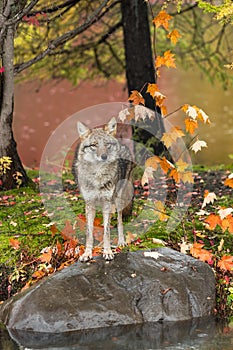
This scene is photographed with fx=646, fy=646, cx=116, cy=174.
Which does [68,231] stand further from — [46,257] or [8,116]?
[8,116]

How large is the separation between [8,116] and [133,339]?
5.57 m

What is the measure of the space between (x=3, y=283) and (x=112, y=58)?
9.11 m

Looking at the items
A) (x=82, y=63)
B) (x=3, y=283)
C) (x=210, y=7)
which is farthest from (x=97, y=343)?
(x=82, y=63)

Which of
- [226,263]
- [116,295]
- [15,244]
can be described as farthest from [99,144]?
[226,263]

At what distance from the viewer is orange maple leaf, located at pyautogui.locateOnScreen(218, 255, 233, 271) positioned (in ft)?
26.8

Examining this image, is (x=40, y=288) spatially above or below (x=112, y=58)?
below

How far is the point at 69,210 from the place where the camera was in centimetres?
1009

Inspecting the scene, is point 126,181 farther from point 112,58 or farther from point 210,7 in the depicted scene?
point 112,58

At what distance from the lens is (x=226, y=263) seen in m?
8.18

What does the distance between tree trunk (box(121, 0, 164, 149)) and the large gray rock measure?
5738 millimetres

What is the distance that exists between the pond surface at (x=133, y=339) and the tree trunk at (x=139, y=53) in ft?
21.3

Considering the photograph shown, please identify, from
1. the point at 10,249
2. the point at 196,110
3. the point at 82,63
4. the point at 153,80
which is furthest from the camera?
the point at 82,63

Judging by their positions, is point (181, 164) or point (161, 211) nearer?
point (181, 164)

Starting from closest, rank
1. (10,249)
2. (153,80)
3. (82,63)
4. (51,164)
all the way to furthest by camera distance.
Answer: (10,249), (153,80), (51,164), (82,63)
